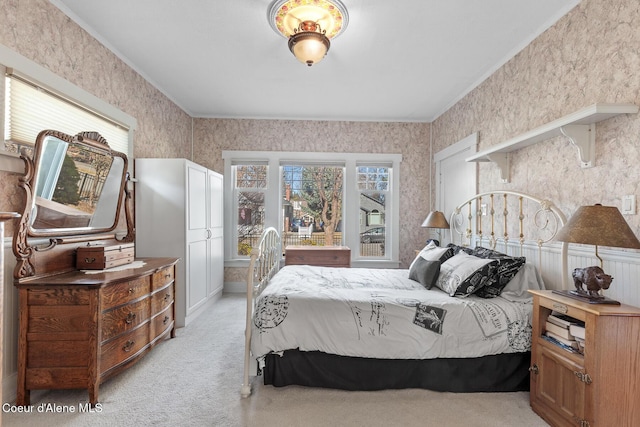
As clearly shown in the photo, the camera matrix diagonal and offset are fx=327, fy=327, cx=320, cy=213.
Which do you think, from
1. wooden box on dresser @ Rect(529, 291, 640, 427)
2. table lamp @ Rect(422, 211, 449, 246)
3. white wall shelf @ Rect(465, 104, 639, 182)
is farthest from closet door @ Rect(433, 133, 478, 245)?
wooden box on dresser @ Rect(529, 291, 640, 427)

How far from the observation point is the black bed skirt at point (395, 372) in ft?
7.27

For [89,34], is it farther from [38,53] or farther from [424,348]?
[424,348]

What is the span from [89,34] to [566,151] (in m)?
3.86

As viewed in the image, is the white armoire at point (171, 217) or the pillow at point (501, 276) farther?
the white armoire at point (171, 217)

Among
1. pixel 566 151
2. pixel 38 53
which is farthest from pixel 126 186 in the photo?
pixel 566 151

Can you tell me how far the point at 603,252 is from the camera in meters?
2.06

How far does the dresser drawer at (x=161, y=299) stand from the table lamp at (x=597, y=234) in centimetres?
295

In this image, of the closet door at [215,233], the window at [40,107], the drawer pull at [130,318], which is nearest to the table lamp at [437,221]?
the closet door at [215,233]

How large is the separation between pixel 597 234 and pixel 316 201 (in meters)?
3.70

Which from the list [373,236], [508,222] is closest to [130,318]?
[508,222]

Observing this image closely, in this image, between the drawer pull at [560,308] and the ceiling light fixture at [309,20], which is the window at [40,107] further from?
the drawer pull at [560,308]

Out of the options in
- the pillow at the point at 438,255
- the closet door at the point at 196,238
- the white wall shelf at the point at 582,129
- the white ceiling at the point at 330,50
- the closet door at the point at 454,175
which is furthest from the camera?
the closet door at the point at 454,175

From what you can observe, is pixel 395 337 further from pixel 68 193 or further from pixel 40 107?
pixel 40 107

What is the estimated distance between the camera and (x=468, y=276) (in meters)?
2.40
